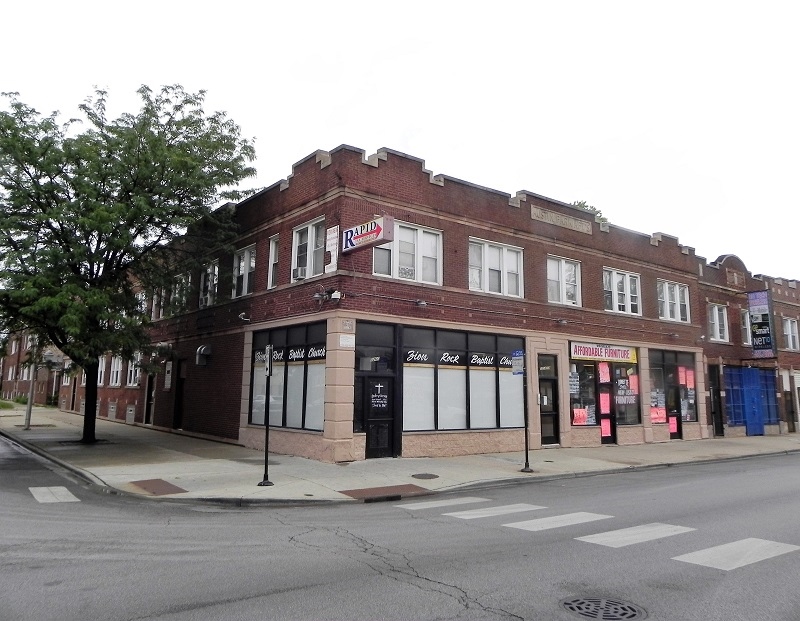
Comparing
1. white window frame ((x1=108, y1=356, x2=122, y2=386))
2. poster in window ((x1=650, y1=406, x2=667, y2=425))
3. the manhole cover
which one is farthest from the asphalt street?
white window frame ((x1=108, y1=356, x2=122, y2=386))

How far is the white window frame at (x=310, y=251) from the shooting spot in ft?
54.7

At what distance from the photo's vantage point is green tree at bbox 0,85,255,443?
49.1ft

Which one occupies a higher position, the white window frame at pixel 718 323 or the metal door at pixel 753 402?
the white window frame at pixel 718 323

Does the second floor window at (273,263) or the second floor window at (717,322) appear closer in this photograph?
the second floor window at (273,263)

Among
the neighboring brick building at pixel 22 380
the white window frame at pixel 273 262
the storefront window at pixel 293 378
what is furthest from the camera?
the neighboring brick building at pixel 22 380

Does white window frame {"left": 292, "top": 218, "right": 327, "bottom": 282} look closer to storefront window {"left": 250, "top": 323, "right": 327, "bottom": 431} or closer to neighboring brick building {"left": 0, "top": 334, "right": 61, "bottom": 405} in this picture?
storefront window {"left": 250, "top": 323, "right": 327, "bottom": 431}

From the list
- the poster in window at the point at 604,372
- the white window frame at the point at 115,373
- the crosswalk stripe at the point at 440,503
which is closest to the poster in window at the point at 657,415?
the poster in window at the point at 604,372

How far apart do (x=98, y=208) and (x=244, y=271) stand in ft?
18.9

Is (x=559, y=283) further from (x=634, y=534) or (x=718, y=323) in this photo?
(x=634, y=534)

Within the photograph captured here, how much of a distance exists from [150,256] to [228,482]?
10361mm

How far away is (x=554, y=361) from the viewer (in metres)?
20.4

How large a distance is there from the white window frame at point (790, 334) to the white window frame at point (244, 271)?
29.1 m

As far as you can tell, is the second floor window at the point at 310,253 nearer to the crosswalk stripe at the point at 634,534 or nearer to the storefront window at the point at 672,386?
the crosswalk stripe at the point at 634,534

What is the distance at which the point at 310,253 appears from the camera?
16.9 m
